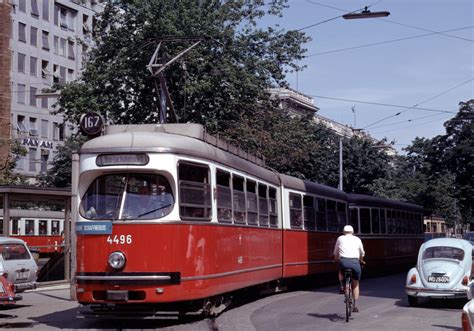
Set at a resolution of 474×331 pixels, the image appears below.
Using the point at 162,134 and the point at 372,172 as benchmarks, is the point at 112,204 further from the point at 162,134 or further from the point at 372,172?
the point at 372,172

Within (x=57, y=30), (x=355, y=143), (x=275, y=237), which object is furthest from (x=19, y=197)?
(x=57, y=30)

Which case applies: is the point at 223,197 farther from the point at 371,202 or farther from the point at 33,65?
the point at 33,65

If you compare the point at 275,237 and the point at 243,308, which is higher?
the point at 275,237

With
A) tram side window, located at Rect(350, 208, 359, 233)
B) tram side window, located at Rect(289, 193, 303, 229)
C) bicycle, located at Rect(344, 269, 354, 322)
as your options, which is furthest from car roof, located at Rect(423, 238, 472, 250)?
tram side window, located at Rect(350, 208, 359, 233)

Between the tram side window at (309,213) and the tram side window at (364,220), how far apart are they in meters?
5.52

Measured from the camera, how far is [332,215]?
25.5 m

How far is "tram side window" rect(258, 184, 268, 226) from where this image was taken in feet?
59.1

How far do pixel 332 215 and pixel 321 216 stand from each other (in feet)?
4.22

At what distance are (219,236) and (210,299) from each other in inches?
43.3

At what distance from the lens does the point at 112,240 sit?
1288 centimetres

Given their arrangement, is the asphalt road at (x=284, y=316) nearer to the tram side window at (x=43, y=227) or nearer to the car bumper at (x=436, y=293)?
the car bumper at (x=436, y=293)

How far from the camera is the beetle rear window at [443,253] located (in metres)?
18.5

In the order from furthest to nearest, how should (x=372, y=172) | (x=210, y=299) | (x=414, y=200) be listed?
(x=414, y=200) → (x=372, y=172) → (x=210, y=299)

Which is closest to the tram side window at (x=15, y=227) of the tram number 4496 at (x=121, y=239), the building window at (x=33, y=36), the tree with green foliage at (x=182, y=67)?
the tree with green foliage at (x=182, y=67)
